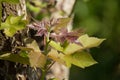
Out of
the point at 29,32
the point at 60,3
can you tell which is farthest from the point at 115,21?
the point at 29,32

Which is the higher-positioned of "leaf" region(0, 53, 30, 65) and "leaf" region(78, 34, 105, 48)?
"leaf" region(78, 34, 105, 48)

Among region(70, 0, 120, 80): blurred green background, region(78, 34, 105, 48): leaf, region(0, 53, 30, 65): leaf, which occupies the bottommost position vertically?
region(70, 0, 120, 80): blurred green background

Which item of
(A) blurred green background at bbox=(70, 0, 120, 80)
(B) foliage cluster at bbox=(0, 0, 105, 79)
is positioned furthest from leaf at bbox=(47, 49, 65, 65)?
(A) blurred green background at bbox=(70, 0, 120, 80)

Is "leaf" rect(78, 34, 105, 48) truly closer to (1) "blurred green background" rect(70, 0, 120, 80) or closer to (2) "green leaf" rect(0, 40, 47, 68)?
(2) "green leaf" rect(0, 40, 47, 68)

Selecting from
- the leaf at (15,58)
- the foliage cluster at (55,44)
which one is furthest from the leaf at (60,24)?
the leaf at (15,58)

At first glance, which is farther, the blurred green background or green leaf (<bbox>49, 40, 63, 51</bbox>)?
the blurred green background

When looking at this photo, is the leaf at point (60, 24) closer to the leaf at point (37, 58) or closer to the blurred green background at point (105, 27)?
the leaf at point (37, 58)
